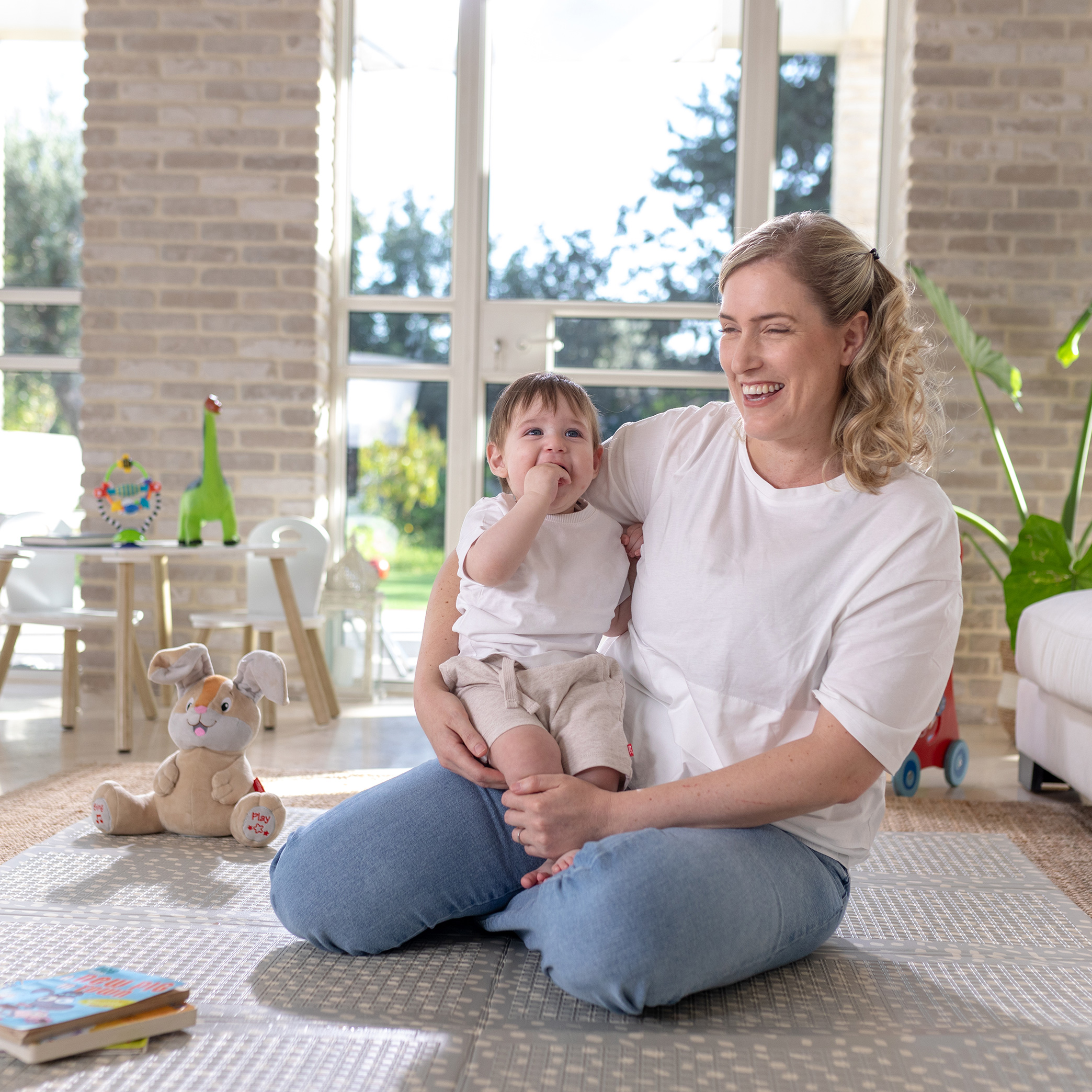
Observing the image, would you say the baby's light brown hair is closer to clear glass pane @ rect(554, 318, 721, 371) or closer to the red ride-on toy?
the red ride-on toy

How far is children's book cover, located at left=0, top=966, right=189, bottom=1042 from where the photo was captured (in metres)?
1.21

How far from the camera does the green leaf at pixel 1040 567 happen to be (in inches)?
116

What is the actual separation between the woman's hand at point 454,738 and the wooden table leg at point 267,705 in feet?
6.15

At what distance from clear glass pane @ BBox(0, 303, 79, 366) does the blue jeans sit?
3404 millimetres

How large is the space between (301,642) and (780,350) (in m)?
2.29

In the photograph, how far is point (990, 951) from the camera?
5.34 ft

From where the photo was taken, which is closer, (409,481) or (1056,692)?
(1056,692)

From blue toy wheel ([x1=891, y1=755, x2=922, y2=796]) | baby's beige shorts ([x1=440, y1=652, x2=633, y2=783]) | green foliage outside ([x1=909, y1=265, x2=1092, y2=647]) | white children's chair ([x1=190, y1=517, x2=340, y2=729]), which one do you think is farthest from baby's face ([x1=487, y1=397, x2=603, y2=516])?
white children's chair ([x1=190, y1=517, x2=340, y2=729])

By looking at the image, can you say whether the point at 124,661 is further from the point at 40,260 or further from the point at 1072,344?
the point at 1072,344

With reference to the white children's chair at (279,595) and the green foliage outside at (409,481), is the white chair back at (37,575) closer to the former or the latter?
the white children's chair at (279,595)

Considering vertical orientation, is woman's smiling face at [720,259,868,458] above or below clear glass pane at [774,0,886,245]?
below

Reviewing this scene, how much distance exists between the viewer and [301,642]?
340 cm

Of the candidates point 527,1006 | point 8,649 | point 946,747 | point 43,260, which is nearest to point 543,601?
point 527,1006

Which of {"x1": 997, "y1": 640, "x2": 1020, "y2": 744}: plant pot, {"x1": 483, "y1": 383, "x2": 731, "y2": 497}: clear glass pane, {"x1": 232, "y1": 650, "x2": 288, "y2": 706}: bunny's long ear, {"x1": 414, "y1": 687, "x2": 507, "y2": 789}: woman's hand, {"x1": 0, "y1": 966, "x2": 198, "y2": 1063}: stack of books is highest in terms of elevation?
{"x1": 483, "y1": 383, "x2": 731, "y2": 497}: clear glass pane
